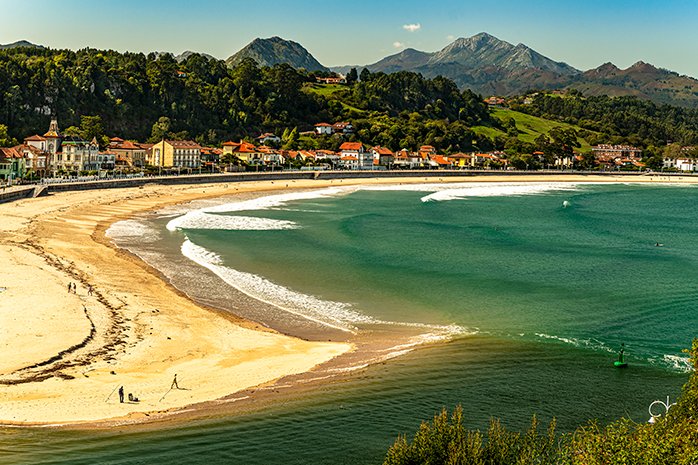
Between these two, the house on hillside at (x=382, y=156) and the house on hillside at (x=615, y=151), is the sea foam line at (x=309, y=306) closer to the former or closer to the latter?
the house on hillside at (x=382, y=156)

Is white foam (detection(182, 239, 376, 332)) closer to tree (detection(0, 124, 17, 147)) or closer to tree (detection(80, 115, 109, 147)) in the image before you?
tree (detection(0, 124, 17, 147))

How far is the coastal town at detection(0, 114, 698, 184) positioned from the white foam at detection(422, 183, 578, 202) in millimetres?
25117

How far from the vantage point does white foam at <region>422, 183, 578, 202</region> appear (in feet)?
284

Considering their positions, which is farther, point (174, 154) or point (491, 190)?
point (491, 190)

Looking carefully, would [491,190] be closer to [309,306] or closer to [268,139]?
[268,139]

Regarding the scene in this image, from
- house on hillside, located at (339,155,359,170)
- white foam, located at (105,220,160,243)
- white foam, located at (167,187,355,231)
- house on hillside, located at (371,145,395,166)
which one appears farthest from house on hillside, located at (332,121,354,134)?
white foam, located at (105,220,160,243)

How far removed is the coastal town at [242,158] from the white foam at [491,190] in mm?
25117

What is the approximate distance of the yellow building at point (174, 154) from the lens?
9938 cm

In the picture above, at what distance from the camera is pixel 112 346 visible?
22.0 metres

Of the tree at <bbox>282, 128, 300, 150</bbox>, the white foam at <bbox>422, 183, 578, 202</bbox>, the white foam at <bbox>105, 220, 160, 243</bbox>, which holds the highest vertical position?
the tree at <bbox>282, 128, 300, 150</bbox>

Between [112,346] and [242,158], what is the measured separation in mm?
91981

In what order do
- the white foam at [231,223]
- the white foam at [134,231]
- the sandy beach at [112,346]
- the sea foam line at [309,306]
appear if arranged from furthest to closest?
the white foam at [231,223] < the white foam at [134,231] < the sea foam line at [309,306] < the sandy beach at [112,346]

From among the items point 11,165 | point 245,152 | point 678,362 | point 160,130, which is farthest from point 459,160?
point 678,362

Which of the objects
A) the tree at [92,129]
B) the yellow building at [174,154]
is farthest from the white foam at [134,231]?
the tree at [92,129]
